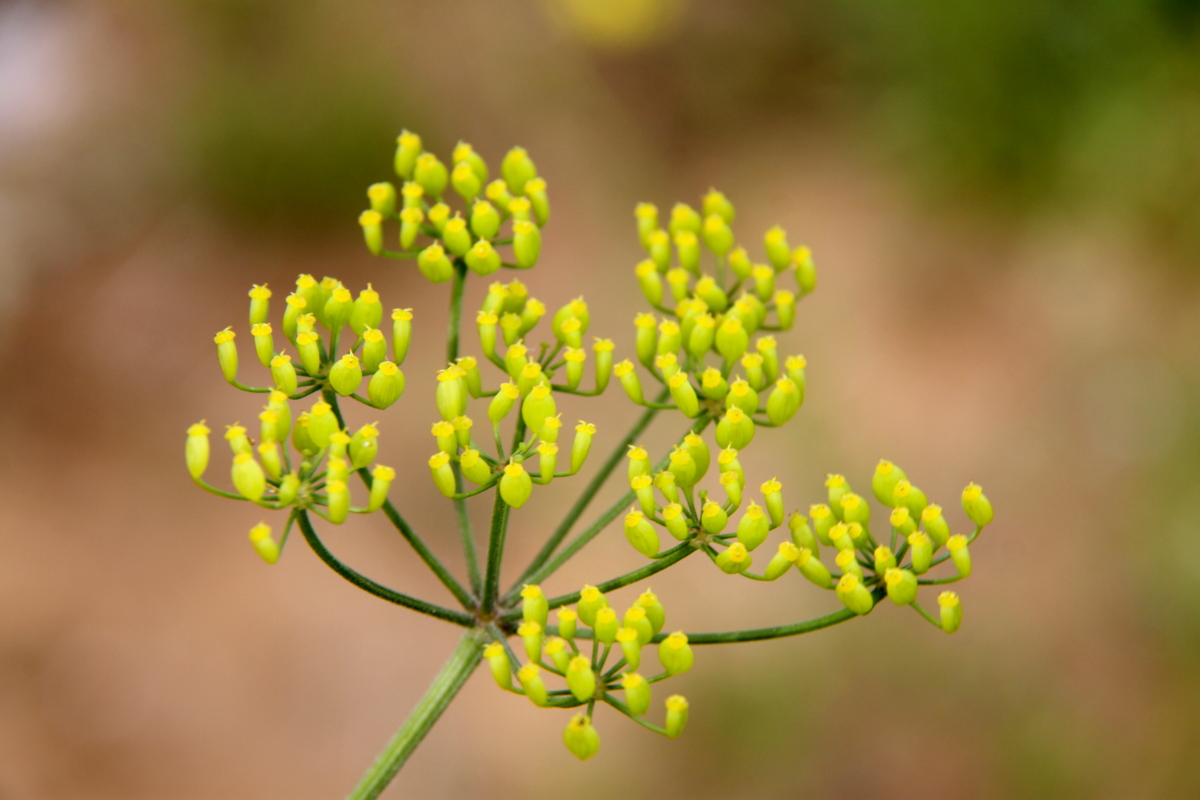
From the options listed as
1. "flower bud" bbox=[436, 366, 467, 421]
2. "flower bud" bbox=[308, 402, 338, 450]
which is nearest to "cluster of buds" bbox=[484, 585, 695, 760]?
"flower bud" bbox=[436, 366, 467, 421]

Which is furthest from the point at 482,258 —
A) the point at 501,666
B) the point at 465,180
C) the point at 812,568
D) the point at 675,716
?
the point at 675,716

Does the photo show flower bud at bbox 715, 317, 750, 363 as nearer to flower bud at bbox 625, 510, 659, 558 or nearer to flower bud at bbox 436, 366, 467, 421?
flower bud at bbox 625, 510, 659, 558

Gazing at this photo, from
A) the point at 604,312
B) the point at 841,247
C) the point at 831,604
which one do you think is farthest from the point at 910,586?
the point at 841,247

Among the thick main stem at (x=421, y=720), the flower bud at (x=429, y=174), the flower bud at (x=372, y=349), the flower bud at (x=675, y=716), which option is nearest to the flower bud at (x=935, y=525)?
the flower bud at (x=675, y=716)

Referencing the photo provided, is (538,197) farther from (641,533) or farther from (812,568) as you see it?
(812,568)

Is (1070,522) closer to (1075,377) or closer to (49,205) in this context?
(1075,377)

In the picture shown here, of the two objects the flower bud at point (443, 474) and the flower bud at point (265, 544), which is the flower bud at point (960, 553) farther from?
the flower bud at point (265, 544)
